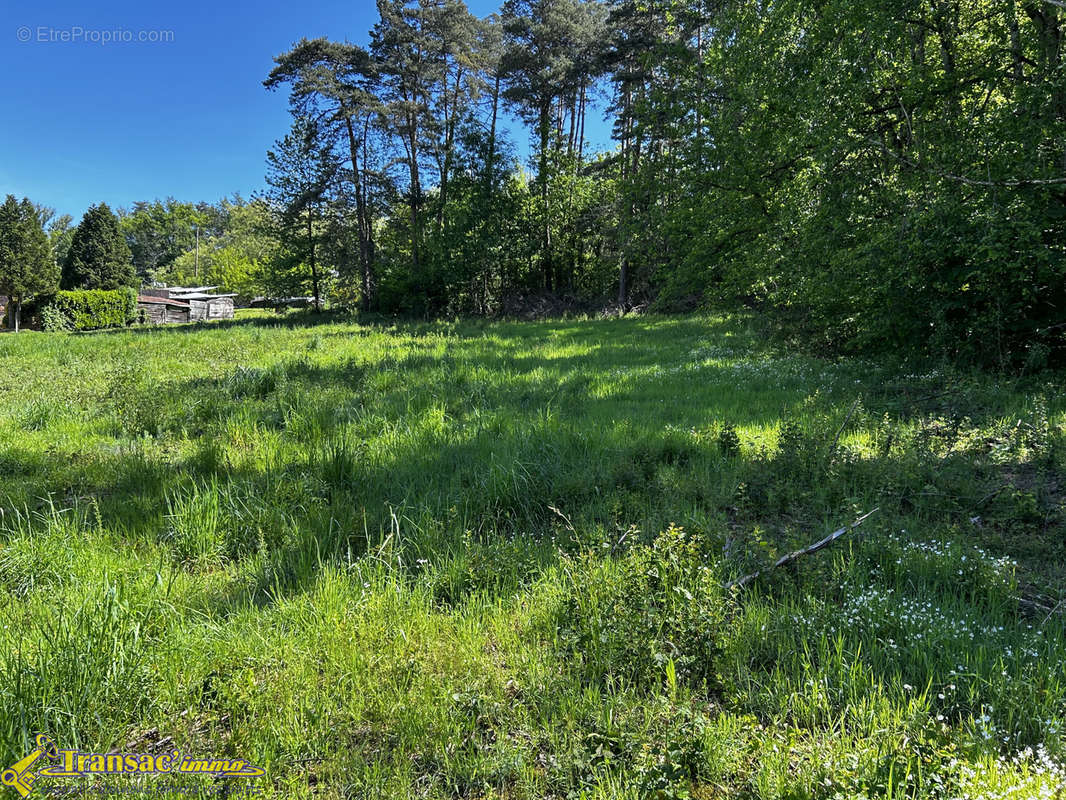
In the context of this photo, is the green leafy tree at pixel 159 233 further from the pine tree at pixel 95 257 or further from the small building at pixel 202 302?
the pine tree at pixel 95 257

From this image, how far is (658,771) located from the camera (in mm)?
1559

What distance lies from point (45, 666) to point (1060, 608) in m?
4.53

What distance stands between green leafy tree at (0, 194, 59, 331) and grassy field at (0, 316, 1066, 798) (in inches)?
1800

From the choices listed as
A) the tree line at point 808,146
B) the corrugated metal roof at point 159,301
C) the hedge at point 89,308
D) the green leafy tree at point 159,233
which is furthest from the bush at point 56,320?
the green leafy tree at point 159,233

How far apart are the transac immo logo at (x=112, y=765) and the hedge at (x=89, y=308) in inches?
1668

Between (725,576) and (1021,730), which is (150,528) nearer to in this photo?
(725,576)

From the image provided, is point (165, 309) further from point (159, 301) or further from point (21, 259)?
point (21, 259)

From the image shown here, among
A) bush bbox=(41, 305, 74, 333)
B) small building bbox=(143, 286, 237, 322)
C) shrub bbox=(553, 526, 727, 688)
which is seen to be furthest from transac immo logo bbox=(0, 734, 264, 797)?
small building bbox=(143, 286, 237, 322)

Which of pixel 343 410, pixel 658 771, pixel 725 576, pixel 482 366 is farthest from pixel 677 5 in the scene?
pixel 658 771

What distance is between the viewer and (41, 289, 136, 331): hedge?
3344 cm

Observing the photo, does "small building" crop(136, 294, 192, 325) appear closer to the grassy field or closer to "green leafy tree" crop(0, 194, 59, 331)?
"green leafy tree" crop(0, 194, 59, 331)

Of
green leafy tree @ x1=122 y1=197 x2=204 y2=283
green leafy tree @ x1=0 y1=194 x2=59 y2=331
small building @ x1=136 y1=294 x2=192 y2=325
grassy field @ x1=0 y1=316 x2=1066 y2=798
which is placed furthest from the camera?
green leafy tree @ x1=122 y1=197 x2=204 y2=283

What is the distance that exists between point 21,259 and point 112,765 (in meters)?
52.3

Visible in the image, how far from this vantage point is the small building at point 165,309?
44469mm
